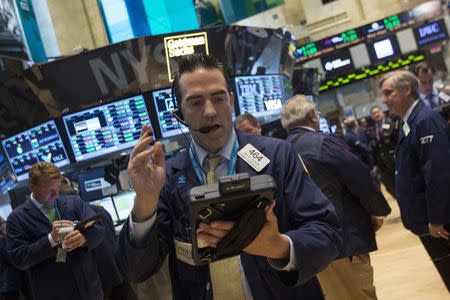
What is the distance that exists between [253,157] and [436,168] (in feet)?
7.26

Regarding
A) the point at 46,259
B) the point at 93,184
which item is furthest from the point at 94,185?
the point at 46,259

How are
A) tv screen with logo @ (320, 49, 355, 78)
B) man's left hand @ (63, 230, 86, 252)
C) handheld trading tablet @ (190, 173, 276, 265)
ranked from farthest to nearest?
tv screen with logo @ (320, 49, 355, 78) → man's left hand @ (63, 230, 86, 252) → handheld trading tablet @ (190, 173, 276, 265)

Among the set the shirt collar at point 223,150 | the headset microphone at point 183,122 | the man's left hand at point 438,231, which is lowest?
the man's left hand at point 438,231

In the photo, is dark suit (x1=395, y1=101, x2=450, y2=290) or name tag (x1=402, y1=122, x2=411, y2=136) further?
name tag (x1=402, y1=122, x2=411, y2=136)

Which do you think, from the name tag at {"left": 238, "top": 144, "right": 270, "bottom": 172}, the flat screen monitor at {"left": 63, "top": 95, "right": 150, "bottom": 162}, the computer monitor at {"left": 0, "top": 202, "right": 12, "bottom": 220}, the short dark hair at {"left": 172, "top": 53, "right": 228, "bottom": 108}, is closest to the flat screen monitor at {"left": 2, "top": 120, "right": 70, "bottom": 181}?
the flat screen monitor at {"left": 63, "top": 95, "right": 150, "bottom": 162}

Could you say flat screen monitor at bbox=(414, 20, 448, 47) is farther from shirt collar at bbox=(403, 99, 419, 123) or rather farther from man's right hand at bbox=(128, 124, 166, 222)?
man's right hand at bbox=(128, 124, 166, 222)

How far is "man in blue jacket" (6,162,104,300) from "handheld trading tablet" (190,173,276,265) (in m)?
2.58

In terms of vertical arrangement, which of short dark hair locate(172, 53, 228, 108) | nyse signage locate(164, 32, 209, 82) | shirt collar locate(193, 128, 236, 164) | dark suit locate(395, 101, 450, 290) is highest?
nyse signage locate(164, 32, 209, 82)

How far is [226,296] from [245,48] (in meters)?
7.00

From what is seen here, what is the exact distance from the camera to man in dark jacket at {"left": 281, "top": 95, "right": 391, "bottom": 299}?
3.56 metres

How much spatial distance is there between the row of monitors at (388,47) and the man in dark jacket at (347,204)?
13096 millimetres

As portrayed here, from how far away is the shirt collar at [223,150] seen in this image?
181cm

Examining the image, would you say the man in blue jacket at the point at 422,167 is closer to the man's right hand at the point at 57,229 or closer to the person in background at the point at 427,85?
the person in background at the point at 427,85

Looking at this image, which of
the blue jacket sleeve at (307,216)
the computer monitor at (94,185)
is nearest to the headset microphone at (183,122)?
the blue jacket sleeve at (307,216)
